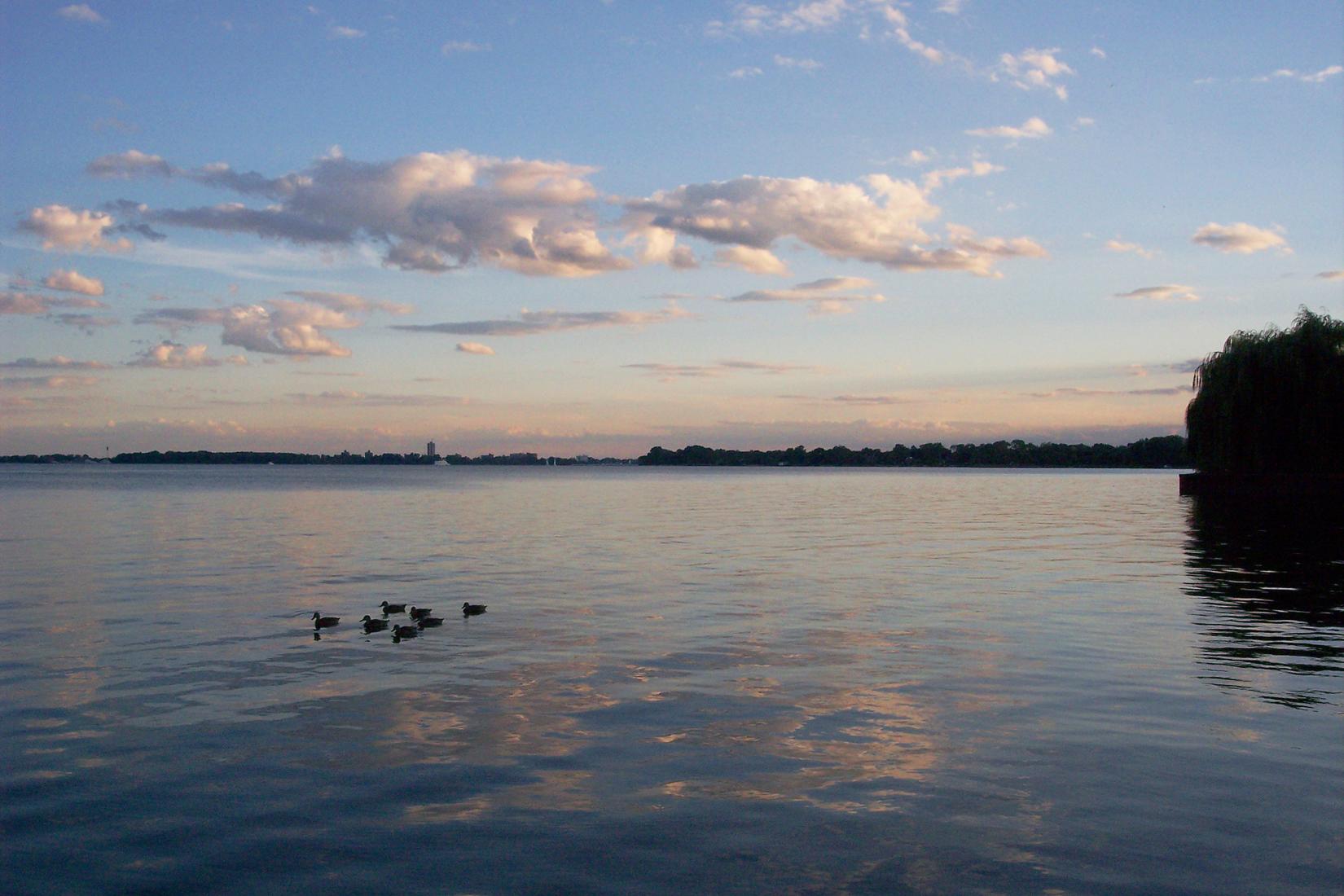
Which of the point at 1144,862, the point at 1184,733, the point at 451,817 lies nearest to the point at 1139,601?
the point at 1184,733

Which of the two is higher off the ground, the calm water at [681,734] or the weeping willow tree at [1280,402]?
the weeping willow tree at [1280,402]

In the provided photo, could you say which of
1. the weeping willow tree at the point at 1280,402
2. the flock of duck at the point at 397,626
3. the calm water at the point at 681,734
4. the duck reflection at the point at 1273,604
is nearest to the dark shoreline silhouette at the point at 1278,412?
the weeping willow tree at the point at 1280,402

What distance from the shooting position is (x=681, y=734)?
13.4m

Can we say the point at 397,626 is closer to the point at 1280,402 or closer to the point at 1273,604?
the point at 1273,604

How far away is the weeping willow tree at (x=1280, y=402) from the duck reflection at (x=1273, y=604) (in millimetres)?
20868

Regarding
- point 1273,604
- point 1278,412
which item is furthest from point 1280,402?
point 1273,604

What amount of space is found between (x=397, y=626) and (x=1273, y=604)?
1993cm

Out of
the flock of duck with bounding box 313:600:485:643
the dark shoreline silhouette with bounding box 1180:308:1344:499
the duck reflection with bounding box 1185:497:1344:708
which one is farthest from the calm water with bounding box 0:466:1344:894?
the dark shoreline silhouette with bounding box 1180:308:1344:499

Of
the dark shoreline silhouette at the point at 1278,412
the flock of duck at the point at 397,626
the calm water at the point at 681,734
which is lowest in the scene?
the calm water at the point at 681,734

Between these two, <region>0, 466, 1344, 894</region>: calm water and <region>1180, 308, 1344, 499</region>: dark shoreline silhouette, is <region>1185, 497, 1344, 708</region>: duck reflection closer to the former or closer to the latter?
<region>0, 466, 1344, 894</region>: calm water

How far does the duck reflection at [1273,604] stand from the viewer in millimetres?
16719

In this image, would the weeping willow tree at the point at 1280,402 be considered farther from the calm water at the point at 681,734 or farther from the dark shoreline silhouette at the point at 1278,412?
the calm water at the point at 681,734

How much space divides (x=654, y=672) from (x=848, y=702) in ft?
11.7

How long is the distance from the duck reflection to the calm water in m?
0.14
